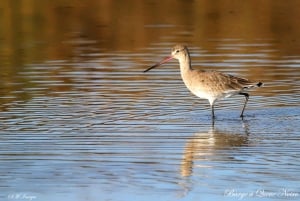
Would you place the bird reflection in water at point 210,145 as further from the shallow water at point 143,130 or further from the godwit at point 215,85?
the godwit at point 215,85

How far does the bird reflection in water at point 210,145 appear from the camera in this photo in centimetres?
1107

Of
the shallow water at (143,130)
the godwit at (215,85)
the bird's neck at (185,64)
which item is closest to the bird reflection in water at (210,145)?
the shallow water at (143,130)

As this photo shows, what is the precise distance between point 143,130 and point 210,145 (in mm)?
1024

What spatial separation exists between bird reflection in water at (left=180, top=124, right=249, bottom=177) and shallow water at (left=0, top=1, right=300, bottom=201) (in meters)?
0.01

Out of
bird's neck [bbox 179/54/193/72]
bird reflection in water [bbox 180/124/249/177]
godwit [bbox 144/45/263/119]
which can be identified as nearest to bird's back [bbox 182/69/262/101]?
godwit [bbox 144/45/263/119]

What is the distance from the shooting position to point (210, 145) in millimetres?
12141

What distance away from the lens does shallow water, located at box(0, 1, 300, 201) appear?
1015 cm

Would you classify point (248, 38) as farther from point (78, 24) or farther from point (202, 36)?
point (78, 24)

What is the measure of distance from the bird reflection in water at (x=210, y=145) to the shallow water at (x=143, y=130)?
12mm

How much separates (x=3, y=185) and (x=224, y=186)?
1.99m

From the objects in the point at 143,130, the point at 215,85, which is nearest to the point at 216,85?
the point at 215,85

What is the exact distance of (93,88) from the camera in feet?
52.4

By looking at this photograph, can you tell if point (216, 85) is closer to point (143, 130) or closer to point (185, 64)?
point (185, 64)

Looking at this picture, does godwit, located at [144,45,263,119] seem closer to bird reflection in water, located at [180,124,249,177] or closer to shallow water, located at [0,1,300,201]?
shallow water, located at [0,1,300,201]
